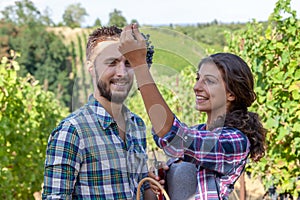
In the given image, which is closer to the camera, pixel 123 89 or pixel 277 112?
pixel 123 89

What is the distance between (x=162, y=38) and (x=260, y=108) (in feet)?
11.4

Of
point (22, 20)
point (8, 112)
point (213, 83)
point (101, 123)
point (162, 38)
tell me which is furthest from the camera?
point (22, 20)

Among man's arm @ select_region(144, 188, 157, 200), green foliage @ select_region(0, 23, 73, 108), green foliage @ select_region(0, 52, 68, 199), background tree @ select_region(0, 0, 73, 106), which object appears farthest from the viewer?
green foliage @ select_region(0, 23, 73, 108)

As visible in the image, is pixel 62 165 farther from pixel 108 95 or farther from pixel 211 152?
pixel 211 152

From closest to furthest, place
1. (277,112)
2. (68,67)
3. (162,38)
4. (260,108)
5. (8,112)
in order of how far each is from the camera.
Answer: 1. (162,38)
2. (277,112)
3. (260,108)
4. (8,112)
5. (68,67)

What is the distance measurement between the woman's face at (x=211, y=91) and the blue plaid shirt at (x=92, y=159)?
0.35 meters

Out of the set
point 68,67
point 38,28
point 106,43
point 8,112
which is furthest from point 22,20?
point 106,43

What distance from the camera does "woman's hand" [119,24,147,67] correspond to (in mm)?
1272

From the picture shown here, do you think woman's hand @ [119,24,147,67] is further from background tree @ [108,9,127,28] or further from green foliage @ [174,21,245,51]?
background tree @ [108,9,127,28]

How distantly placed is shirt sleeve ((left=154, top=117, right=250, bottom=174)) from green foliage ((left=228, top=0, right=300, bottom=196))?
2542 millimetres

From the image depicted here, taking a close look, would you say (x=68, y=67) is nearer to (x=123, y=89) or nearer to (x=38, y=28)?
(x=38, y=28)

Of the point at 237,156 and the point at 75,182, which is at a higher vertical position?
the point at 237,156

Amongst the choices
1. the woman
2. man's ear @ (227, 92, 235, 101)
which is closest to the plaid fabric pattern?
the woman

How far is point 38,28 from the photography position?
1385 inches
